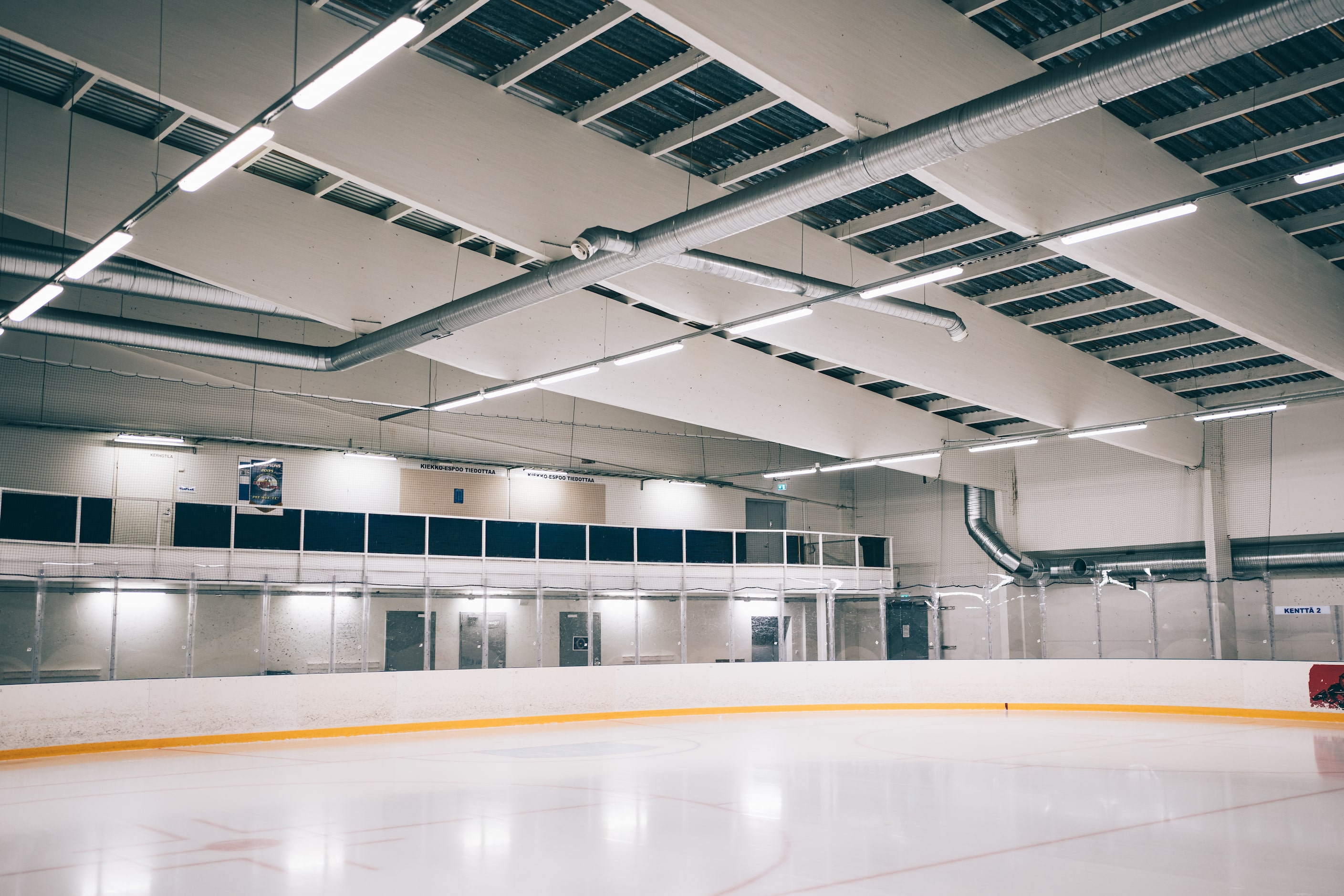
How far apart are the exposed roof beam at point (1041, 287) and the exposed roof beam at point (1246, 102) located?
417cm

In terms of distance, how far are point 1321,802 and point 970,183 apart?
24.7 feet

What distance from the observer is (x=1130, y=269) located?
14719 mm

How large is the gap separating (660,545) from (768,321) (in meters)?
15.8

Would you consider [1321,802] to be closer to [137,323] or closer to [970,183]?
[970,183]

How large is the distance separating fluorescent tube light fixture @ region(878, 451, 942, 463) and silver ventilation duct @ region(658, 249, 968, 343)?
1022 centimetres

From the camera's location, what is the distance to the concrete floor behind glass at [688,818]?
7191 mm

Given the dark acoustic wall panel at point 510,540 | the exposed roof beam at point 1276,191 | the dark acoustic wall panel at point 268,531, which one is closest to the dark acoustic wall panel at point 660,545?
the dark acoustic wall panel at point 510,540

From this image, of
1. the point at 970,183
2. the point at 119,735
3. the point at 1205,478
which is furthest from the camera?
the point at 1205,478

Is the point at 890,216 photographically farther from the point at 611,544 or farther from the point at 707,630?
the point at 707,630

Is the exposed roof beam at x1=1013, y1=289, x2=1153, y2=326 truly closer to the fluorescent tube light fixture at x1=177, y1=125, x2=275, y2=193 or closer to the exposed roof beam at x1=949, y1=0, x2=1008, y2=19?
the exposed roof beam at x1=949, y1=0, x2=1008, y2=19

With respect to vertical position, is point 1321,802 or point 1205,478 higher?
point 1205,478

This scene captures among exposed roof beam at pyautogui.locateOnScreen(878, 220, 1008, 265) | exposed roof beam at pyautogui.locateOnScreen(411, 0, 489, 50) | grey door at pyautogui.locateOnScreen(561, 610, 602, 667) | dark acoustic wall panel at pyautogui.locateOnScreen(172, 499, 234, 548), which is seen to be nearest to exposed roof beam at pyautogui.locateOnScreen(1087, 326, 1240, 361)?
exposed roof beam at pyautogui.locateOnScreen(878, 220, 1008, 265)

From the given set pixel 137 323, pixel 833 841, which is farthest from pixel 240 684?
pixel 833 841

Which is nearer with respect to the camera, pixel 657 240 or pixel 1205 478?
pixel 657 240
